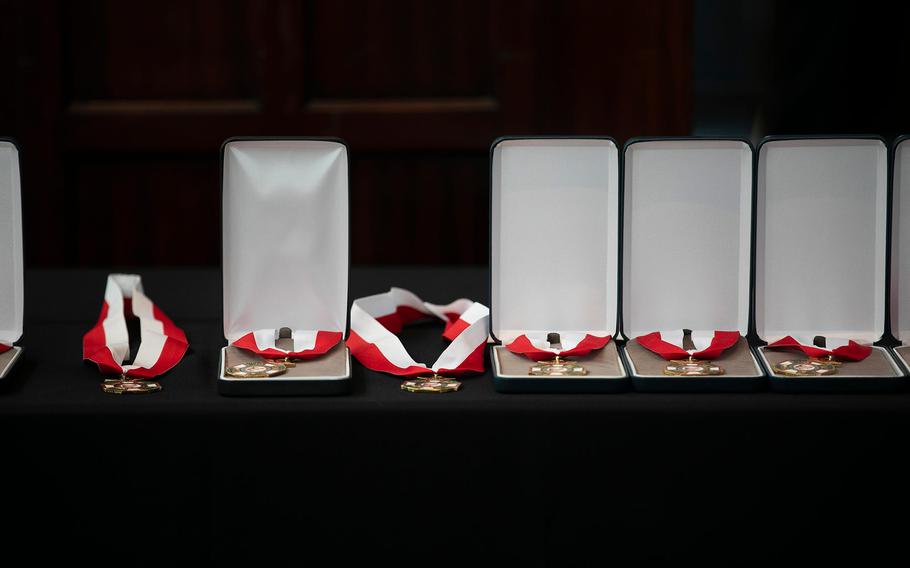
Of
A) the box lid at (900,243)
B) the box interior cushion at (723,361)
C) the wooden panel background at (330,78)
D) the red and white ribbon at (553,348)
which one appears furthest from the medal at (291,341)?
the wooden panel background at (330,78)

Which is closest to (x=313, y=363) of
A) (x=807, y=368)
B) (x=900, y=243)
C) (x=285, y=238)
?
(x=285, y=238)

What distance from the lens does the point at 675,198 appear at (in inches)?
47.4

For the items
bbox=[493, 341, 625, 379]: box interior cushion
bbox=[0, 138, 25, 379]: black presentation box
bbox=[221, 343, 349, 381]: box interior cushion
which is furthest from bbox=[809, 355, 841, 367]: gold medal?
bbox=[0, 138, 25, 379]: black presentation box

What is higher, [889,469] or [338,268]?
[338,268]

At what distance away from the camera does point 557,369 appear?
1.08 metres

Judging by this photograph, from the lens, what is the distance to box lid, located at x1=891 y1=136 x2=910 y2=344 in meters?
1.16

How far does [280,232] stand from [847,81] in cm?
279

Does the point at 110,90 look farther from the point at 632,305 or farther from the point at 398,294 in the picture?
the point at 632,305

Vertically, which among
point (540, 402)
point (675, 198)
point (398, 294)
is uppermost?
point (675, 198)

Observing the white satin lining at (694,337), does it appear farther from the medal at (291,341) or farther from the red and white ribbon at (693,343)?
the medal at (291,341)

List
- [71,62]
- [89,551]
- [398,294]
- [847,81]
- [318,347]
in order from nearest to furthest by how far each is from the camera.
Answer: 1. [89,551]
2. [318,347]
3. [398,294]
4. [71,62]
5. [847,81]

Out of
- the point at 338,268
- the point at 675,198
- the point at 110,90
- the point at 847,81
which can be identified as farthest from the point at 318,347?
the point at 847,81

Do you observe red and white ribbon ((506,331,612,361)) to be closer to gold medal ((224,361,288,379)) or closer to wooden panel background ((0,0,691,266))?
gold medal ((224,361,288,379))

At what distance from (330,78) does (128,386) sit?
1931mm
